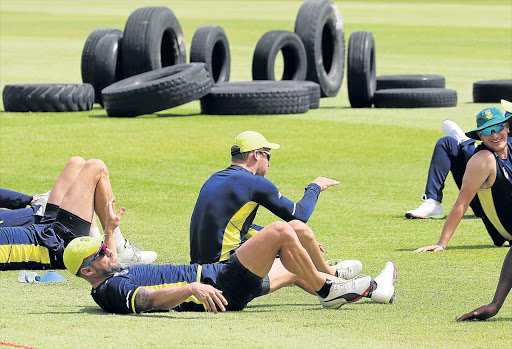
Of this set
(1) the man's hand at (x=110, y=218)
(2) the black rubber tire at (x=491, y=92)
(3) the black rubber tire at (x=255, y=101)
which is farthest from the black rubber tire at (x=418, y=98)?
(1) the man's hand at (x=110, y=218)

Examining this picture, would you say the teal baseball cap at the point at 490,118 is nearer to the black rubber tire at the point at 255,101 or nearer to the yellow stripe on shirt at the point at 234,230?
the yellow stripe on shirt at the point at 234,230

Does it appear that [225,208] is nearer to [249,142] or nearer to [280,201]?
[280,201]

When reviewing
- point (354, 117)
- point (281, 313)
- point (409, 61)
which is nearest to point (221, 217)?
point (281, 313)

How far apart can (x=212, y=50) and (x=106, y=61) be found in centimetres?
342

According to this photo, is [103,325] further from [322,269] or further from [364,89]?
[364,89]

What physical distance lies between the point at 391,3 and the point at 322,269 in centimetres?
7989

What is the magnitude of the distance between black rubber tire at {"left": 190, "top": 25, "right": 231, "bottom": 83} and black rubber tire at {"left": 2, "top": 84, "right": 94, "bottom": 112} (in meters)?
3.94

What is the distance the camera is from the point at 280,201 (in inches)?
301

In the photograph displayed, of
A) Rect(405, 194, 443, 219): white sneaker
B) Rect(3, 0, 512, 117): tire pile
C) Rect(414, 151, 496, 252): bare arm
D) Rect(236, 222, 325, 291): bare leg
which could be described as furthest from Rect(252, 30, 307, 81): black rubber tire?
Rect(236, 222, 325, 291): bare leg

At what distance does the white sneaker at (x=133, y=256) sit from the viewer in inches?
360

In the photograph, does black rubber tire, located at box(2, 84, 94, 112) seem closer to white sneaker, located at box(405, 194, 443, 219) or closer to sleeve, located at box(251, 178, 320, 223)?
white sneaker, located at box(405, 194, 443, 219)

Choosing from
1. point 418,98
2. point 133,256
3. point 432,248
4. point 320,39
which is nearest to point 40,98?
point 418,98

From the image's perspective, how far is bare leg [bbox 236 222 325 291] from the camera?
22.6ft

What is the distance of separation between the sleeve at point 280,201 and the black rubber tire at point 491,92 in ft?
67.7
